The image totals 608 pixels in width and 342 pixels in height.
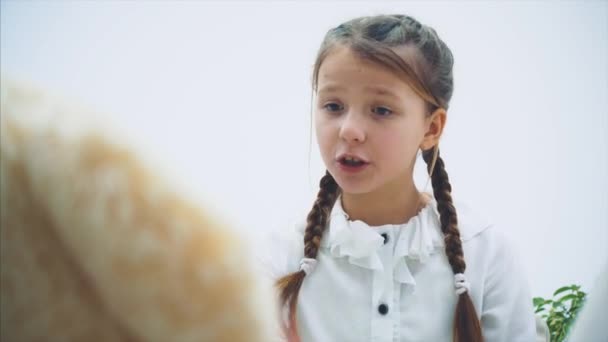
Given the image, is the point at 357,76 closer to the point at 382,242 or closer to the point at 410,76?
the point at 410,76

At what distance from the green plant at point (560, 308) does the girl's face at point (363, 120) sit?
0.66 meters

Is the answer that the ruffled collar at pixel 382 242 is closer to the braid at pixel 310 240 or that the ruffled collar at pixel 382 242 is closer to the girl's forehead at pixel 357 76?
the braid at pixel 310 240

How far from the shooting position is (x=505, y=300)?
30.6 inches

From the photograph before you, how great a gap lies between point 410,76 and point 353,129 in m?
0.15

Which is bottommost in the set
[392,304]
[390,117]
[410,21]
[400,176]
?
[392,304]

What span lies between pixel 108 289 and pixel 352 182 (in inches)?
23.6

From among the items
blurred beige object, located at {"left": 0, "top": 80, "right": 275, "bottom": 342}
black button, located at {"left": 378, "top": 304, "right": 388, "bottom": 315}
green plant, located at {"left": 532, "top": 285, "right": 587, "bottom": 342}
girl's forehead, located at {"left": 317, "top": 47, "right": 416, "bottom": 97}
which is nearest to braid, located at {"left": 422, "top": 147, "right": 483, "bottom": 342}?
black button, located at {"left": 378, "top": 304, "right": 388, "bottom": 315}

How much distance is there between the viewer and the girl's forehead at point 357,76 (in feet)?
2.35

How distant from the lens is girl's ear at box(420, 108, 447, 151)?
83 centimetres

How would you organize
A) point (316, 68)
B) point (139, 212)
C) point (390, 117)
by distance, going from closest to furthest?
point (139, 212) < point (390, 117) < point (316, 68)

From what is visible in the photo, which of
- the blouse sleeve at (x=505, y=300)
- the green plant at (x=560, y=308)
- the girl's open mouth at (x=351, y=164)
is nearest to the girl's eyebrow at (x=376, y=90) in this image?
the girl's open mouth at (x=351, y=164)

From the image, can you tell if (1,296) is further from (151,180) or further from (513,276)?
(513,276)

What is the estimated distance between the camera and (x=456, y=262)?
2.49 ft

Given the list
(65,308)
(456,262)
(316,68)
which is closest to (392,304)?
(456,262)
